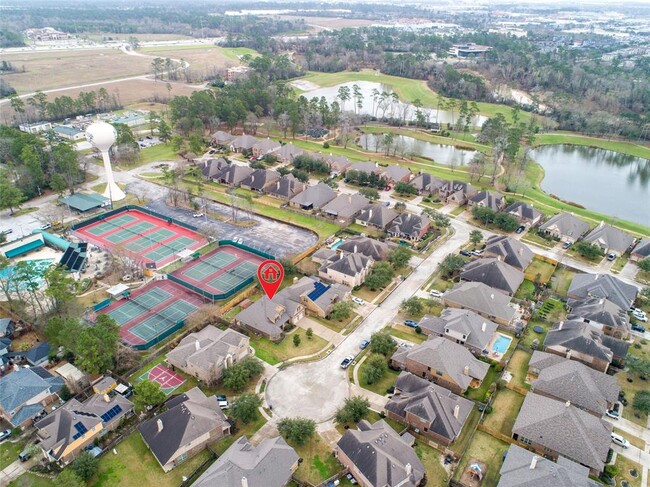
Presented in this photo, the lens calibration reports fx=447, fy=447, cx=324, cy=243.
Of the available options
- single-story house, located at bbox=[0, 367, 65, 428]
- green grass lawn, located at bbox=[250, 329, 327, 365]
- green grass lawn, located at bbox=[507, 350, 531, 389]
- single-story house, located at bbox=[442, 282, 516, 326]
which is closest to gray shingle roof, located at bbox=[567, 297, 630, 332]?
single-story house, located at bbox=[442, 282, 516, 326]

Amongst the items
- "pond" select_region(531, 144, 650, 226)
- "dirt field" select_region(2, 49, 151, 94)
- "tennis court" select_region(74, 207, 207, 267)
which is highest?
"dirt field" select_region(2, 49, 151, 94)

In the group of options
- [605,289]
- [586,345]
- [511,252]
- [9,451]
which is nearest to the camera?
[9,451]

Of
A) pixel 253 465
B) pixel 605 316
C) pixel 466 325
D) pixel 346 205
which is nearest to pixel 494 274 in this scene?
pixel 466 325

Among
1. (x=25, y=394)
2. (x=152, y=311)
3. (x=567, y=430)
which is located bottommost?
(x=152, y=311)

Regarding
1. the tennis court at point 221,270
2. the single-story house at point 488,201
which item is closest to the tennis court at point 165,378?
the tennis court at point 221,270

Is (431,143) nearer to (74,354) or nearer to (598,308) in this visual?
(598,308)

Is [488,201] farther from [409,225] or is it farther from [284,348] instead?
[284,348]

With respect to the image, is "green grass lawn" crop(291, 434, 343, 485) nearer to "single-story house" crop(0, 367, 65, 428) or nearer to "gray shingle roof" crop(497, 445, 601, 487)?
"gray shingle roof" crop(497, 445, 601, 487)

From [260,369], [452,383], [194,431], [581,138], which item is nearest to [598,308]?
[452,383]
